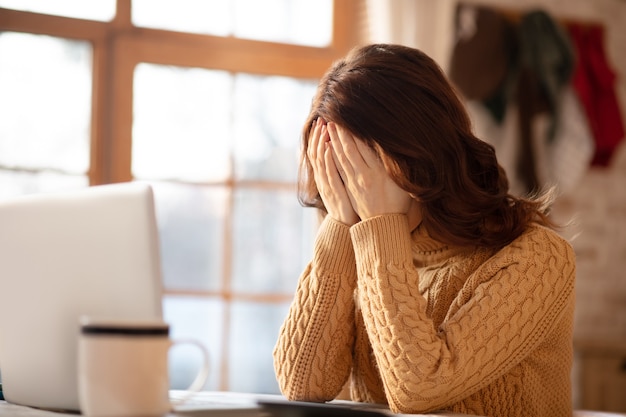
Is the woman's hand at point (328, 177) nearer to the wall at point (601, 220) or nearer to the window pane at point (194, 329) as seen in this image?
the window pane at point (194, 329)

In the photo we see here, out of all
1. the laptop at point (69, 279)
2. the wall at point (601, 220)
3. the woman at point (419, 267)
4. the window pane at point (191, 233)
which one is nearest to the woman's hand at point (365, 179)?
the woman at point (419, 267)

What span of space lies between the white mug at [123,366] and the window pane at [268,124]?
2433 mm

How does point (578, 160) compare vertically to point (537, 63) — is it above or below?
below

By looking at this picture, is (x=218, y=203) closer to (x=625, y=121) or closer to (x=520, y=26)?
(x=520, y=26)

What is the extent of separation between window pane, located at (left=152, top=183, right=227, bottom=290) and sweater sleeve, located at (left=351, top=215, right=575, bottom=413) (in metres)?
1.88

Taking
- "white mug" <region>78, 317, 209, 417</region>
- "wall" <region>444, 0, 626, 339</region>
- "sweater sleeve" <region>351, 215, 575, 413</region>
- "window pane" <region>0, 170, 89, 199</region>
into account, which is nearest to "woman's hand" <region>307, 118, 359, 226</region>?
"sweater sleeve" <region>351, 215, 575, 413</region>

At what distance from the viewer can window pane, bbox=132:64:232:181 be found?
3.07 meters

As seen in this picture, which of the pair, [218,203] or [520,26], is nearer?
[218,203]

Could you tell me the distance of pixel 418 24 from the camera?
10.3 ft

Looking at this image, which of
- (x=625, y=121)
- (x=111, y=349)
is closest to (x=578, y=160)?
(x=625, y=121)

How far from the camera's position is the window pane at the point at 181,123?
121 inches

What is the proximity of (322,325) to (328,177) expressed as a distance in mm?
248

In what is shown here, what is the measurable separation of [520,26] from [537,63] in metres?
0.17

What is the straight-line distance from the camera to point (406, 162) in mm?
1285
